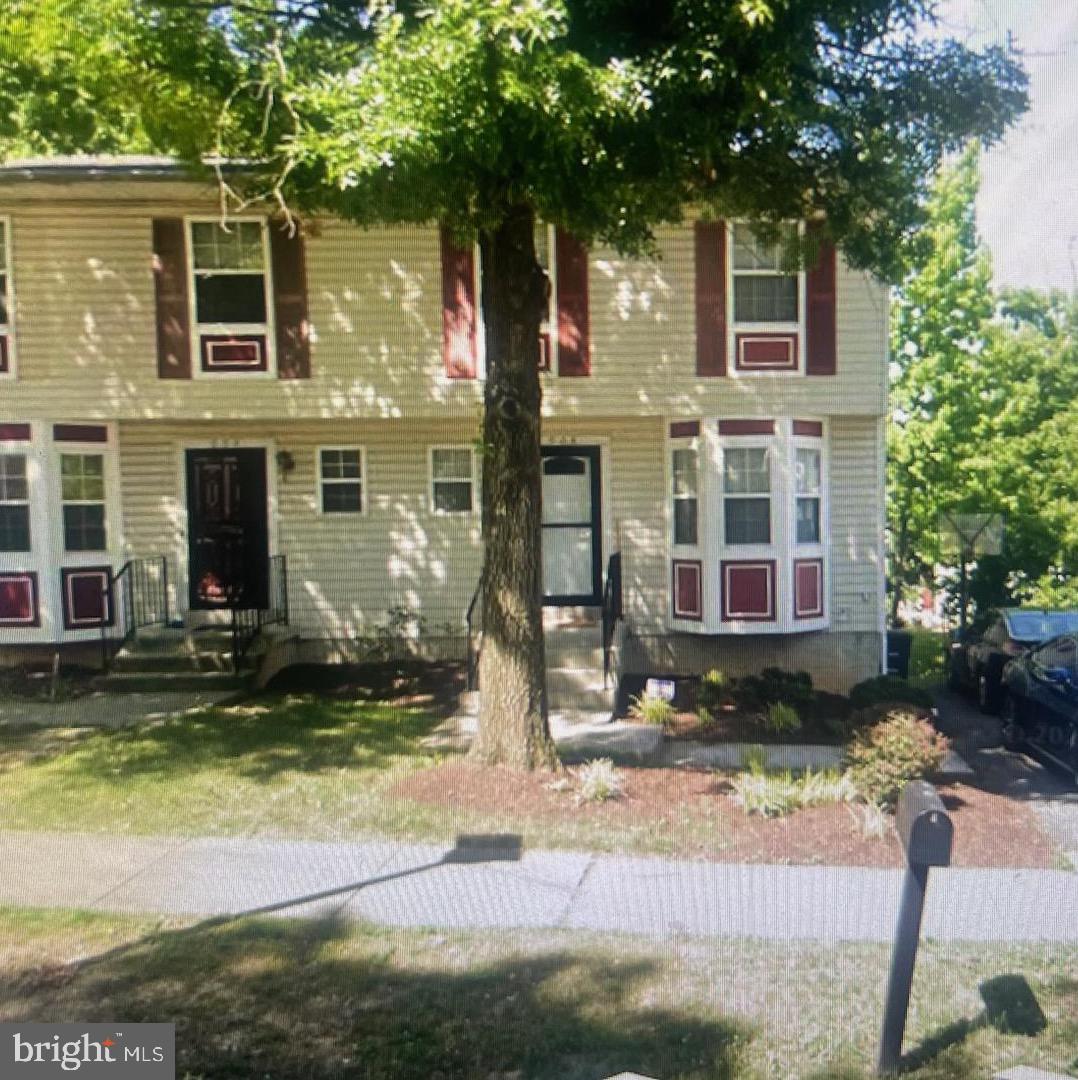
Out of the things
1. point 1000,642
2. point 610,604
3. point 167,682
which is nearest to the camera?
point 167,682

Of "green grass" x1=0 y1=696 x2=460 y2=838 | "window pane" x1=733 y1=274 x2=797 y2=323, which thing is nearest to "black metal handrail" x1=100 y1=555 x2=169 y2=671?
"green grass" x1=0 y1=696 x2=460 y2=838

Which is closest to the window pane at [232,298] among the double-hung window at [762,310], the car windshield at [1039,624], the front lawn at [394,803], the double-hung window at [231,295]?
the double-hung window at [231,295]

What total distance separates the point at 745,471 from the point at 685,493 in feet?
2.67

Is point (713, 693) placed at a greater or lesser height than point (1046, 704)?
lesser

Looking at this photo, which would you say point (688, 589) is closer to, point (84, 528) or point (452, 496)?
point (452, 496)

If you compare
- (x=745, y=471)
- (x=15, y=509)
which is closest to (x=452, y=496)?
(x=745, y=471)

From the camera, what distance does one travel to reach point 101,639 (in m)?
13.0

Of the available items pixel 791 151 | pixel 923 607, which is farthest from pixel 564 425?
pixel 923 607

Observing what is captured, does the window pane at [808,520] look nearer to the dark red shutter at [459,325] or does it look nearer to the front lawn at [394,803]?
the dark red shutter at [459,325]

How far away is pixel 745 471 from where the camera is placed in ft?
41.7

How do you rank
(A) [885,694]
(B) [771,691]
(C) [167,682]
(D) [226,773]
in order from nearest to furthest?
(D) [226,773], (A) [885,694], (B) [771,691], (C) [167,682]

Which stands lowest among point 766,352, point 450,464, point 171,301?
point 450,464

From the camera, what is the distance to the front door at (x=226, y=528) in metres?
13.7

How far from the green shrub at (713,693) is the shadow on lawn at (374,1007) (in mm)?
6709
